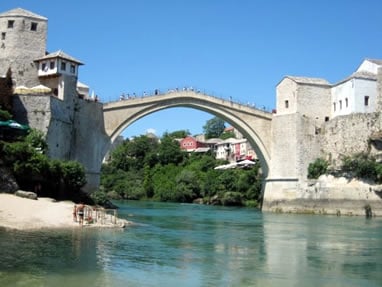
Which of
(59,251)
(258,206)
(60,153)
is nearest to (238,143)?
(258,206)

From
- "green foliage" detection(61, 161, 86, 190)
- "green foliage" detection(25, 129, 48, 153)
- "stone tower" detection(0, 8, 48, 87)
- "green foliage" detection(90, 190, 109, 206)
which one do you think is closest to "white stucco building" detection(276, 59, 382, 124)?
"green foliage" detection(90, 190, 109, 206)

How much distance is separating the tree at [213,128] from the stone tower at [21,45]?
8008 centimetres

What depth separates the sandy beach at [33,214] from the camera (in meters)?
21.2

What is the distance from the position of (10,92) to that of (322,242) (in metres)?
19.6

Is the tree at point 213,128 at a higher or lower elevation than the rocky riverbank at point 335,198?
higher

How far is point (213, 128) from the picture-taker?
118750mm

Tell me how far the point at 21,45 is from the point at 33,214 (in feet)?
59.2

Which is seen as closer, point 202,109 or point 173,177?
point 202,109

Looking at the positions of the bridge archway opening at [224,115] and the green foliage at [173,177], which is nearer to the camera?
the bridge archway opening at [224,115]

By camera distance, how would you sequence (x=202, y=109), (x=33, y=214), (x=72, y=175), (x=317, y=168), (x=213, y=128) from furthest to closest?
(x=213, y=128)
(x=202, y=109)
(x=317, y=168)
(x=72, y=175)
(x=33, y=214)

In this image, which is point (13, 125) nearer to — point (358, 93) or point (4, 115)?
point (4, 115)

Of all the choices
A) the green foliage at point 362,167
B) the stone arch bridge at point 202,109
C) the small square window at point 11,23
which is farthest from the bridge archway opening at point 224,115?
the small square window at point 11,23

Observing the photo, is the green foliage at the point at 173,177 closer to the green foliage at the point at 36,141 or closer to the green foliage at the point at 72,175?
the green foliage at the point at 72,175

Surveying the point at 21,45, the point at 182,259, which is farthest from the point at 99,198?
the point at 182,259
